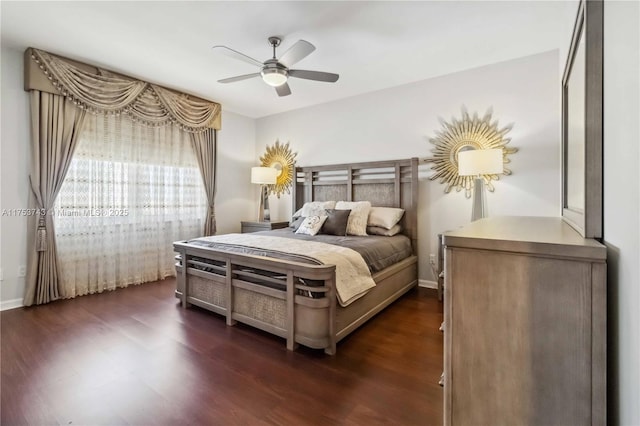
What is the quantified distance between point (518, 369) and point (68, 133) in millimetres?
4408

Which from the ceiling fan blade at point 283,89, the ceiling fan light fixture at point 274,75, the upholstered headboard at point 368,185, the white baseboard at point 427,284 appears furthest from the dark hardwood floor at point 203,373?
the ceiling fan blade at point 283,89

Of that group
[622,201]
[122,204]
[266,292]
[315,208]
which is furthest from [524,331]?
[122,204]

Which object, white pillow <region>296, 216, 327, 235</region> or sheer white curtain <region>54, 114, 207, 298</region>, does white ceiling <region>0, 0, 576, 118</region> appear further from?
white pillow <region>296, 216, 327, 235</region>

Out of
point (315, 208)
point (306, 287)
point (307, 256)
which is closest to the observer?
point (306, 287)

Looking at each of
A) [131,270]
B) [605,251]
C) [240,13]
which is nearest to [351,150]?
[240,13]

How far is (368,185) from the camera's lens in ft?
13.7

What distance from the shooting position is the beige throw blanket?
226 centimetres

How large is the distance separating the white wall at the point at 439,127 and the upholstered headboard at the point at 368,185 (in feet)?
0.50

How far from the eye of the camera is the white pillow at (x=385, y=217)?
3.62m

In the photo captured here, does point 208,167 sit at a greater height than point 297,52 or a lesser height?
lesser

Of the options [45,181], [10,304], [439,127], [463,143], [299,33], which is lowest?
[10,304]

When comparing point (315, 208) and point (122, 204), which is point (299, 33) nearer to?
point (315, 208)

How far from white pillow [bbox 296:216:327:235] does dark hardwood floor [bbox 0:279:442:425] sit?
121cm

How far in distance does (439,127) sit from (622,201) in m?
3.20
